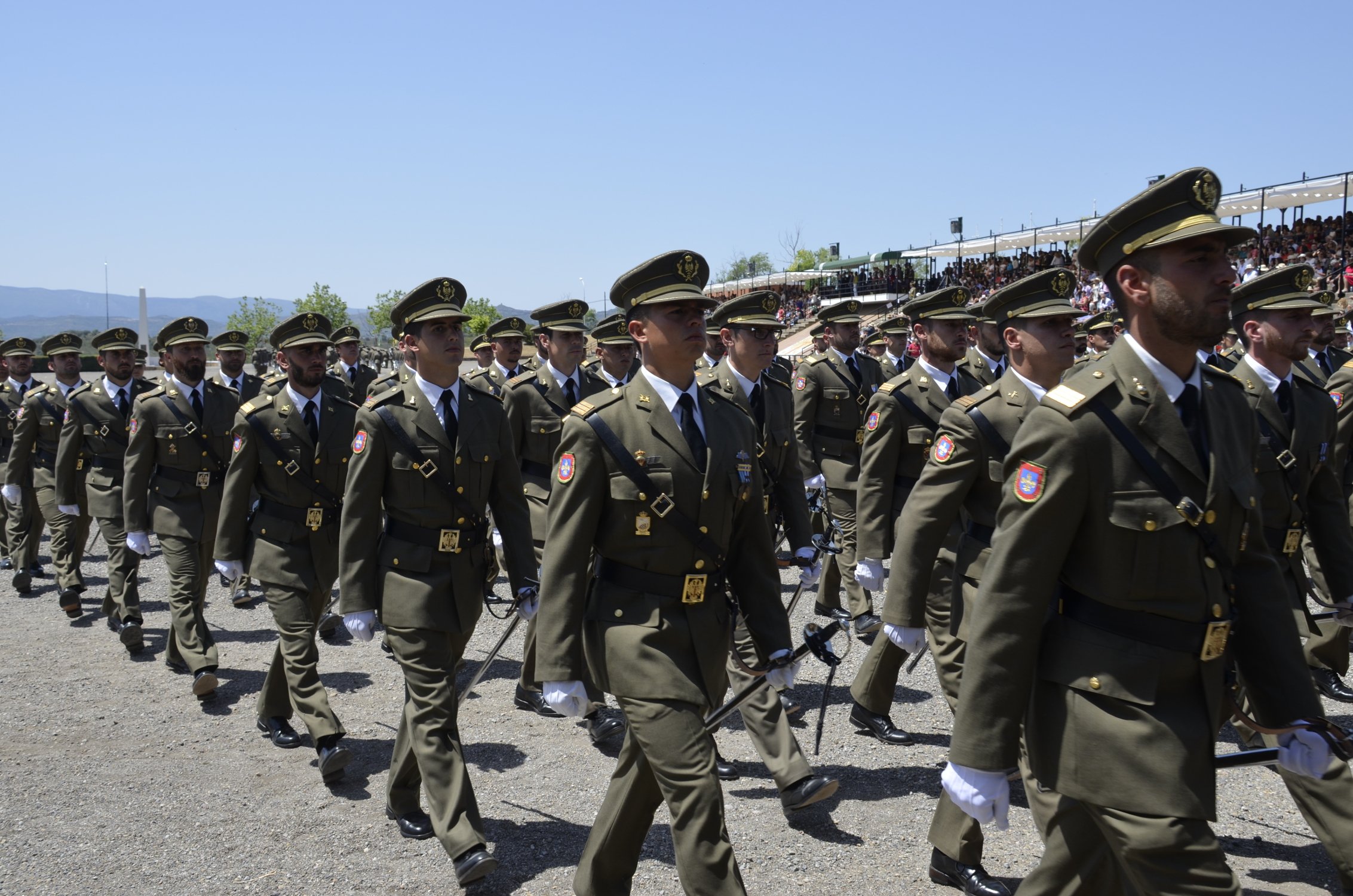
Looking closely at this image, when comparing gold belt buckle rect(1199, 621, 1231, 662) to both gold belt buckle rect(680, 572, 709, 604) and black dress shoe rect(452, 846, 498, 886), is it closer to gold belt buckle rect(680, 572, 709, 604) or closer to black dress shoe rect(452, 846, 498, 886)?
gold belt buckle rect(680, 572, 709, 604)

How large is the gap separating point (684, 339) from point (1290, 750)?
2480 mm

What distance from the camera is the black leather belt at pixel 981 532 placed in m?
5.27

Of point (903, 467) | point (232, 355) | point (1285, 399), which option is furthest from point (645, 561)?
point (232, 355)

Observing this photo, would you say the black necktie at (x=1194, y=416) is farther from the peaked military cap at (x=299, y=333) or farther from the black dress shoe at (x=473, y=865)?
the peaked military cap at (x=299, y=333)

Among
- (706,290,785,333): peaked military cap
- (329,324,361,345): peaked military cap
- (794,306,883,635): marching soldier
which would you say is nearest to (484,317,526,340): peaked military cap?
(329,324,361,345): peaked military cap

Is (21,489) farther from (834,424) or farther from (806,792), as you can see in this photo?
(806,792)

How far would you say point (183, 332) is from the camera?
31.1 ft

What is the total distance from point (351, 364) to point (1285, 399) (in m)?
12.3

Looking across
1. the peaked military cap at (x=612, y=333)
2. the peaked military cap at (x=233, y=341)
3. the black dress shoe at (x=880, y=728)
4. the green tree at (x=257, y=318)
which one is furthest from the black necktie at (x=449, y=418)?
the green tree at (x=257, y=318)

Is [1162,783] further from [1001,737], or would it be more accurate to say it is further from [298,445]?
[298,445]

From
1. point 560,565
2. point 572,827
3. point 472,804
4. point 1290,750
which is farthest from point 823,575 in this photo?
point 1290,750

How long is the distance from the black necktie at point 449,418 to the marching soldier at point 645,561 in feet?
5.11

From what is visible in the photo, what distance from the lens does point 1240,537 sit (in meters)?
3.09

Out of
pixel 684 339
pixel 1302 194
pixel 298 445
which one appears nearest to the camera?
pixel 684 339
